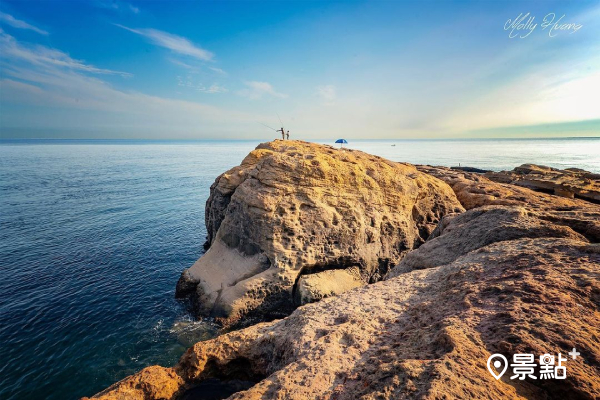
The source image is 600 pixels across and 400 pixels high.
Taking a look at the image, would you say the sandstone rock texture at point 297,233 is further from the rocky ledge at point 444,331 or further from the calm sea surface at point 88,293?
the rocky ledge at point 444,331

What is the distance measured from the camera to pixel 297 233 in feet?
47.2

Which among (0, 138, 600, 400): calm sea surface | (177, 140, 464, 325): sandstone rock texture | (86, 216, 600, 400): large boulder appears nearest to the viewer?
(86, 216, 600, 400): large boulder

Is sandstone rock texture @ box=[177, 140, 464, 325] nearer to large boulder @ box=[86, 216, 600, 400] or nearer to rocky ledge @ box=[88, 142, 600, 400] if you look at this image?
rocky ledge @ box=[88, 142, 600, 400]

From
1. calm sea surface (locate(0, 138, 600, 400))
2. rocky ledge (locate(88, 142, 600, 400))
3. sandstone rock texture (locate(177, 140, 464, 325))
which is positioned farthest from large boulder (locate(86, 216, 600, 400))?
calm sea surface (locate(0, 138, 600, 400))

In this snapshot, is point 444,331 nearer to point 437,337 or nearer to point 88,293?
point 437,337

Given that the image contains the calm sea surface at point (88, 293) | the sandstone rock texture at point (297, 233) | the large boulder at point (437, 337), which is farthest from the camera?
the sandstone rock texture at point (297, 233)

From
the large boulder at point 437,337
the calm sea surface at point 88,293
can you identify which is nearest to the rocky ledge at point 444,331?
the large boulder at point 437,337

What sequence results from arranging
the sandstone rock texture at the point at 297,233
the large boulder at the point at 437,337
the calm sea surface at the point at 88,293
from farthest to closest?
the sandstone rock texture at the point at 297,233, the calm sea surface at the point at 88,293, the large boulder at the point at 437,337

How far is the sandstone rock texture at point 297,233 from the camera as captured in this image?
1404 centimetres

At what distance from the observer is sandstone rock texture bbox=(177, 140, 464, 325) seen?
46.1 ft

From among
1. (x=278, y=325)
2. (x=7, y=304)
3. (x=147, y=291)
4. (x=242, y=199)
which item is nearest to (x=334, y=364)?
(x=278, y=325)

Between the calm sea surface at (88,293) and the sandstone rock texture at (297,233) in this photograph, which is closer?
the calm sea surface at (88,293)

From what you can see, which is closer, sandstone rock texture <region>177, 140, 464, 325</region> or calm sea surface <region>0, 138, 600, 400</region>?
calm sea surface <region>0, 138, 600, 400</region>

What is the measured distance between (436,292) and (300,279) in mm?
7569
